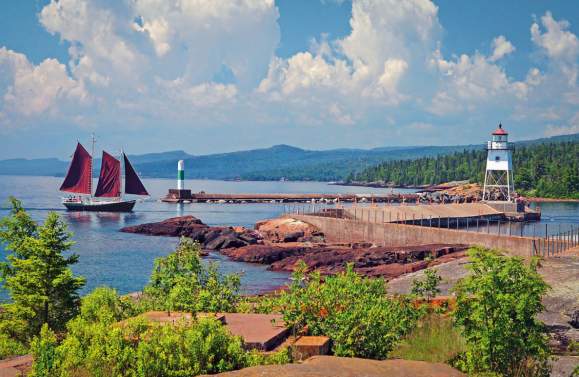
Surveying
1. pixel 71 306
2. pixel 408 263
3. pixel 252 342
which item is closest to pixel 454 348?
pixel 252 342

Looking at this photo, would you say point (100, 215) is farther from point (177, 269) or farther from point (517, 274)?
point (517, 274)

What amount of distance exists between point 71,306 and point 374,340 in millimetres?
7409

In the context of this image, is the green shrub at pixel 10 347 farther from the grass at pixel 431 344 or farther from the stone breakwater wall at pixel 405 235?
the stone breakwater wall at pixel 405 235

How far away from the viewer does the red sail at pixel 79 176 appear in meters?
104

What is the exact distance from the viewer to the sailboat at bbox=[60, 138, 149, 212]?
104 metres

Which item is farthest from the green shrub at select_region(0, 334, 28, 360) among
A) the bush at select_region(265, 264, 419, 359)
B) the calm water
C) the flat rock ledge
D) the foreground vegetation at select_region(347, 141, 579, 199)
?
the foreground vegetation at select_region(347, 141, 579, 199)

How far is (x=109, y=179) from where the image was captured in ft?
359

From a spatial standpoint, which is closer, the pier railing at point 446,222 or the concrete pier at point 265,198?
the pier railing at point 446,222

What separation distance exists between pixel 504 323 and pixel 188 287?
6157 mm

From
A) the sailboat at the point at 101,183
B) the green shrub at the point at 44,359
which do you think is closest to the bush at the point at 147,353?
the green shrub at the point at 44,359

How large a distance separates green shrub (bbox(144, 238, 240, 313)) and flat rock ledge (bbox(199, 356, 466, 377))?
13.7 ft

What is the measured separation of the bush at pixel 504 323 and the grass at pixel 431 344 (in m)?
0.67

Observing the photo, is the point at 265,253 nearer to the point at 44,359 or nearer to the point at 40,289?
the point at 40,289

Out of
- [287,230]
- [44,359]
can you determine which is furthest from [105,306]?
[287,230]
